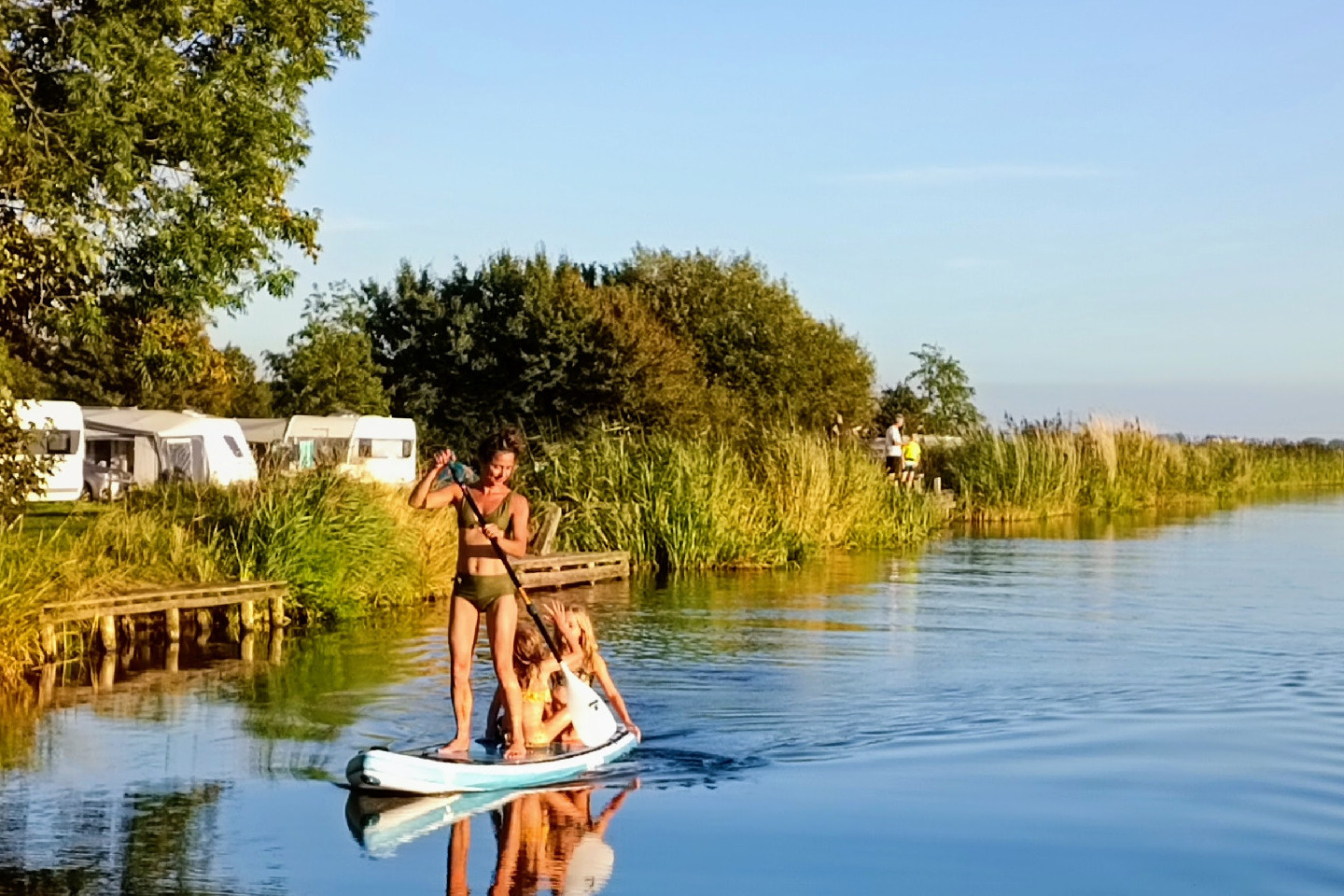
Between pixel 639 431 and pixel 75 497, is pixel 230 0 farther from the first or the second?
pixel 75 497

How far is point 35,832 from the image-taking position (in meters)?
10.5

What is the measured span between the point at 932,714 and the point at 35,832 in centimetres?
783

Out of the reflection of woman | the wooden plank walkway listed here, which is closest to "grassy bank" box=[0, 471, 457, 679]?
the wooden plank walkway

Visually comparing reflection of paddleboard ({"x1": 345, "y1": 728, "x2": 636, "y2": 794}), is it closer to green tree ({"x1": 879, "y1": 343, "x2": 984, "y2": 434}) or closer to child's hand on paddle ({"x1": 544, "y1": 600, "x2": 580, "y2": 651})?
child's hand on paddle ({"x1": 544, "y1": 600, "x2": 580, "y2": 651})

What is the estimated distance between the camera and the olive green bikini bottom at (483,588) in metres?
12.3

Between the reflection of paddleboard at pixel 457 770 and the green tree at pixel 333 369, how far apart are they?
43.9 meters

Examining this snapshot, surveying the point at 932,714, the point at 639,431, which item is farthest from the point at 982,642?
the point at 639,431

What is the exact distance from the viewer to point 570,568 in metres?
27.5

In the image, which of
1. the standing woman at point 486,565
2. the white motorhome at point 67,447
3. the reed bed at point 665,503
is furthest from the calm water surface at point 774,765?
the white motorhome at point 67,447

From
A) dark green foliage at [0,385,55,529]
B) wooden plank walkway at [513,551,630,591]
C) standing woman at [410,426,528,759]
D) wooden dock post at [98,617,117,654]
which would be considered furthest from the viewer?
A: wooden plank walkway at [513,551,630,591]

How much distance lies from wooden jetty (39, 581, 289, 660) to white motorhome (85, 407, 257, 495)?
2131cm

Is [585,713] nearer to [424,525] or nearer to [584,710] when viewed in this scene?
[584,710]

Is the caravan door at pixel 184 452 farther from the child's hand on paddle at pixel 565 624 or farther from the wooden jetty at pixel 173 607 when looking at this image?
the child's hand on paddle at pixel 565 624

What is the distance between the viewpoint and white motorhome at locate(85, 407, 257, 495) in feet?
142
